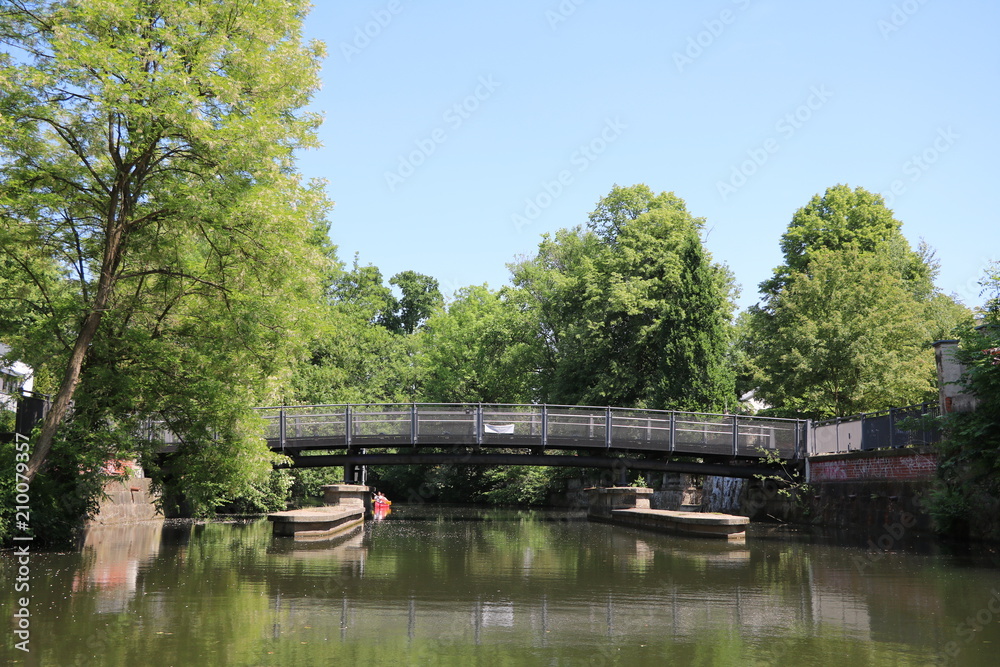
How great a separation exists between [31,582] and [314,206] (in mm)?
7974

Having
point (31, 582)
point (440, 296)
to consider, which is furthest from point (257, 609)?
point (440, 296)

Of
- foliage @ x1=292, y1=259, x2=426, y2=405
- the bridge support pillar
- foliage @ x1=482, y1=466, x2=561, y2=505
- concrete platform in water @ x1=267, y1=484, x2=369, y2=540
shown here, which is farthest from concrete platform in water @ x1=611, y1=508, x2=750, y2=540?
foliage @ x1=482, y1=466, x2=561, y2=505

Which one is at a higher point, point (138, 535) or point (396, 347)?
point (396, 347)

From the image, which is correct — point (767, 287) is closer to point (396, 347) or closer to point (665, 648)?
point (396, 347)

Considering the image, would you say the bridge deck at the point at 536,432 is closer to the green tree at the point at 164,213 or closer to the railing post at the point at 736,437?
the railing post at the point at 736,437

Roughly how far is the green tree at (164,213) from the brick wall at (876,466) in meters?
13.3

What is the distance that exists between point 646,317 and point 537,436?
1304cm

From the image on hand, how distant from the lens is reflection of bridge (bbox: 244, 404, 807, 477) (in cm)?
2661

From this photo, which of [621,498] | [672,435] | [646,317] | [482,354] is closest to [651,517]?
[621,498]

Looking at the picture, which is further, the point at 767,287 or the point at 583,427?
the point at 767,287

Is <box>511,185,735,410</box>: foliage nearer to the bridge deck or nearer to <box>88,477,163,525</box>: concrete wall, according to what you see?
the bridge deck

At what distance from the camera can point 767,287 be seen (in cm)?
4497

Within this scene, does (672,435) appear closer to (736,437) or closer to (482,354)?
(736,437)

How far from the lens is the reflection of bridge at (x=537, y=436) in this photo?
87.3 ft
